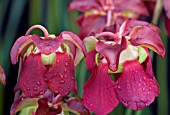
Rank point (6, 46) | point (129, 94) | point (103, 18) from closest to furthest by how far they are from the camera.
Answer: point (129, 94)
point (103, 18)
point (6, 46)

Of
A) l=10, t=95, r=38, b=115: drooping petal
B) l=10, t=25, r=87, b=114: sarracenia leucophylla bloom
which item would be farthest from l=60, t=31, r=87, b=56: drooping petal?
l=10, t=95, r=38, b=115: drooping petal

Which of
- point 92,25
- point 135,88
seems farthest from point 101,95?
point 92,25

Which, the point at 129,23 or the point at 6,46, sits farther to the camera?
the point at 6,46

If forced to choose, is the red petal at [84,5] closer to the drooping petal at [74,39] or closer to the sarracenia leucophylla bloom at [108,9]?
the sarracenia leucophylla bloom at [108,9]

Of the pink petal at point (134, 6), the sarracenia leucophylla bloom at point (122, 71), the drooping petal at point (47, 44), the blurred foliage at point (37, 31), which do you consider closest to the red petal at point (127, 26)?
the sarracenia leucophylla bloom at point (122, 71)

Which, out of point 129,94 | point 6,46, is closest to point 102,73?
point 129,94

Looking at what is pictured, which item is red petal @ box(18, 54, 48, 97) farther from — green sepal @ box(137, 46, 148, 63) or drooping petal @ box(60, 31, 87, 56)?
green sepal @ box(137, 46, 148, 63)

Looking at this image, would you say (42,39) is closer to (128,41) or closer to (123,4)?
(128,41)
